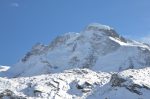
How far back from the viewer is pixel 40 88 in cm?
19062

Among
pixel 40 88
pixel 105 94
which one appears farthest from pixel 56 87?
pixel 105 94

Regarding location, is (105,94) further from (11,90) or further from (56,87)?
(11,90)

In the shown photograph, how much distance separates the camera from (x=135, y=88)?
602 feet

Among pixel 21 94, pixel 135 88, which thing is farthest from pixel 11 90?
pixel 135 88

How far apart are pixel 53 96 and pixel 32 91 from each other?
9537 millimetres

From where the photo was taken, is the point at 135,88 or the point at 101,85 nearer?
the point at 135,88

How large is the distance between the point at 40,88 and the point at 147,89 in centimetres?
3384

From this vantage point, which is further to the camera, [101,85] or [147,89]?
[101,85]

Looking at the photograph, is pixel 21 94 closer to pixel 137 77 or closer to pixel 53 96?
pixel 53 96

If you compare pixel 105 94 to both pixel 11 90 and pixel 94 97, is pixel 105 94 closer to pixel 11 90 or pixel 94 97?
pixel 94 97

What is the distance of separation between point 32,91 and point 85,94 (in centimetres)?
1694

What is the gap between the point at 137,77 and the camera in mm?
195250

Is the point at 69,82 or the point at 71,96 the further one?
the point at 69,82

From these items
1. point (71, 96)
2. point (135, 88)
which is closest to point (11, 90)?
point (71, 96)
